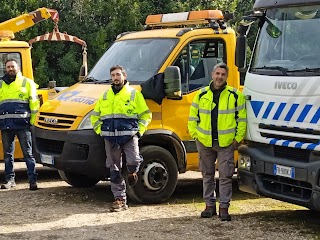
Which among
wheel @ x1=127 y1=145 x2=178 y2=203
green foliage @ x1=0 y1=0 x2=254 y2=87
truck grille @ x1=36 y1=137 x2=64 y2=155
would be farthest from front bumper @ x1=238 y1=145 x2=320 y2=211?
green foliage @ x1=0 y1=0 x2=254 y2=87

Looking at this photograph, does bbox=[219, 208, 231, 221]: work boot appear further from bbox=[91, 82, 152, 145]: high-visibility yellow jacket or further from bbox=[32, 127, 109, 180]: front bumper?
bbox=[32, 127, 109, 180]: front bumper

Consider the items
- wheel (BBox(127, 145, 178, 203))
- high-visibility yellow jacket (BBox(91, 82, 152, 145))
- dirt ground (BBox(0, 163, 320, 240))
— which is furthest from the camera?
wheel (BBox(127, 145, 178, 203))

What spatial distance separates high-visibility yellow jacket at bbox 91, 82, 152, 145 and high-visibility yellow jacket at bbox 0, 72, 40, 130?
69.1 inches

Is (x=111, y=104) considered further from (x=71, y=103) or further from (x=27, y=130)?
(x=27, y=130)

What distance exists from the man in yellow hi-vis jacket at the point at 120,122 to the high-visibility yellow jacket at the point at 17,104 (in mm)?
1769

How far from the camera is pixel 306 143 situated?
694cm

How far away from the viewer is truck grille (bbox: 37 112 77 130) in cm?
880

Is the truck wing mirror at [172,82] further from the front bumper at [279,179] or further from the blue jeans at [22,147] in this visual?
the blue jeans at [22,147]

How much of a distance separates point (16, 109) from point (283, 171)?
14.3ft

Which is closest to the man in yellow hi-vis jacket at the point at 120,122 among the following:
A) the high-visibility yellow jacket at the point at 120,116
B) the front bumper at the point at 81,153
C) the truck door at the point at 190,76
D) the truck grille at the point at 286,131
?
the high-visibility yellow jacket at the point at 120,116

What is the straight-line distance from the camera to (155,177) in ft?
29.3

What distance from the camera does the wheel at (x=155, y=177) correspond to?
8.80 meters

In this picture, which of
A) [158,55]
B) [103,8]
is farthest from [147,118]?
[103,8]

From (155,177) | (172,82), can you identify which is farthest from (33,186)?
(172,82)
